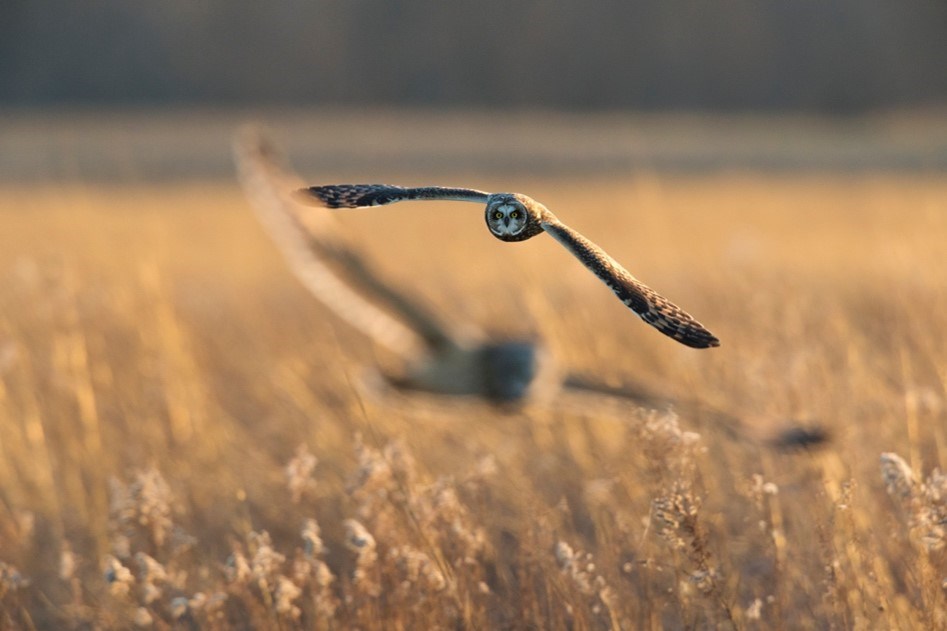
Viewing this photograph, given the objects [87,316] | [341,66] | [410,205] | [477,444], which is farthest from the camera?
[341,66]

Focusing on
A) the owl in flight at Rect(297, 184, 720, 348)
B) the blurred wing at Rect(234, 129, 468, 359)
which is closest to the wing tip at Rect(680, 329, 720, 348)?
the owl in flight at Rect(297, 184, 720, 348)

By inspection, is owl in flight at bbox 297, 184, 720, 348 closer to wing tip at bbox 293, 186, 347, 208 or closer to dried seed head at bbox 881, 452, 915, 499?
wing tip at bbox 293, 186, 347, 208

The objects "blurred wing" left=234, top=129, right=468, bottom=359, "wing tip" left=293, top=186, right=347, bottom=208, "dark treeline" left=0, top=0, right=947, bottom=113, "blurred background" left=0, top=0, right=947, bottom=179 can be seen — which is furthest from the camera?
"dark treeline" left=0, top=0, right=947, bottom=113

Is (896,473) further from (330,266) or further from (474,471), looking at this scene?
(330,266)

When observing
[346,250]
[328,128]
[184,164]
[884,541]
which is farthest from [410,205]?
[328,128]

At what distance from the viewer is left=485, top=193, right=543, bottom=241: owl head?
2.66 m

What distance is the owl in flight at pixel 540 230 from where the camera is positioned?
2.54m

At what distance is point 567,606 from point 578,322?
2.85 meters

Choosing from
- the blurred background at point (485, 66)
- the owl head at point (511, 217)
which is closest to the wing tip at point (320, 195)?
the owl head at point (511, 217)

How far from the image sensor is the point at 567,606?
9.68 ft

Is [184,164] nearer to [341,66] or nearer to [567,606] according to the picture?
[567,606]

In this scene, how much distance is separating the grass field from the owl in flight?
0.37 meters

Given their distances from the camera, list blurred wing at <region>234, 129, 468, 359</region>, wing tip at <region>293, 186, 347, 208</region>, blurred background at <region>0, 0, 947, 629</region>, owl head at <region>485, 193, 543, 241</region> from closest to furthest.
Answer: owl head at <region>485, 193, 543, 241</region>
wing tip at <region>293, 186, 347, 208</region>
blurred background at <region>0, 0, 947, 629</region>
blurred wing at <region>234, 129, 468, 359</region>

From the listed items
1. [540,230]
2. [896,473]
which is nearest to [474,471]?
[540,230]
